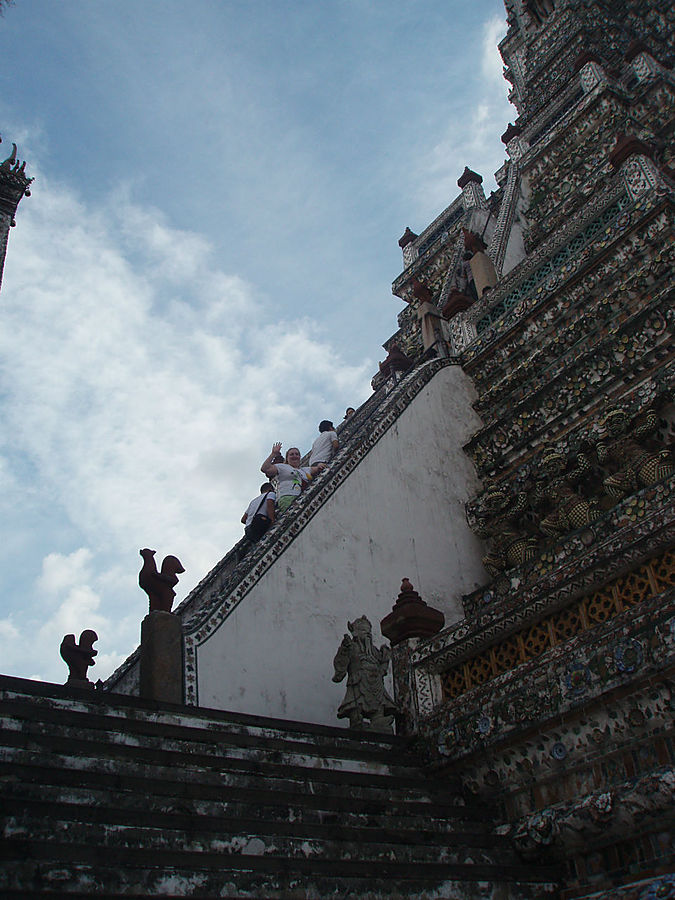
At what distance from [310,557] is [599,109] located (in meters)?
10.1

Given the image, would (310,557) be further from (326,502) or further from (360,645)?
(360,645)

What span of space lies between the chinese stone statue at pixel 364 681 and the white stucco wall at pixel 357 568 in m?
0.94

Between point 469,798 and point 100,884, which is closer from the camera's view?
point 100,884

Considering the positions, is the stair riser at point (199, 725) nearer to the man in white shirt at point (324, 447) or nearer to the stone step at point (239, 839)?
the stone step at point (239, 839)

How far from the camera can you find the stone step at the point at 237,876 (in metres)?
2.93

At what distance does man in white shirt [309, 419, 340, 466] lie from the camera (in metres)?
9.60

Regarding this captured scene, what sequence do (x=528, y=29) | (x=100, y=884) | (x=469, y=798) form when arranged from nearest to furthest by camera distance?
(x=100, y=884)
(x=469, y=798)
(x=528, y=29)

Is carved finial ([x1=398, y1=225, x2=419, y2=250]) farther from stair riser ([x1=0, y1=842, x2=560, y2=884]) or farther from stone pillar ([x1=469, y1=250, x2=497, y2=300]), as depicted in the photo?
stair riser ([x1=0, y1=842, x2=560, y2=884])

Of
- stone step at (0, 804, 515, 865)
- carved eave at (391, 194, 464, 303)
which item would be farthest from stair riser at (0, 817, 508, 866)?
carved eave at (391, 194, 464, 303)

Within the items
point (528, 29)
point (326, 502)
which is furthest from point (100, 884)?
point (528, 29)

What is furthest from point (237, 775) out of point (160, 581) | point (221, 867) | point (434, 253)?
point (434, 253)

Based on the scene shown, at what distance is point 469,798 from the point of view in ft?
16.2

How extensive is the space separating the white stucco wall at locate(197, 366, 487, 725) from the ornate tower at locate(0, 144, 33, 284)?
5763mm

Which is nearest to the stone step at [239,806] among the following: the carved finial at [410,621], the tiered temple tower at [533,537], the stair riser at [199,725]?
the tiered temple tower at [533,537]
